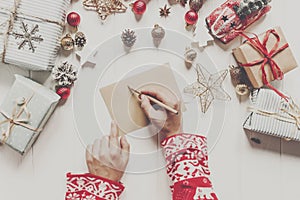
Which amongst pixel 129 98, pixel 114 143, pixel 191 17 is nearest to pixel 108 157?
pixel 114 143

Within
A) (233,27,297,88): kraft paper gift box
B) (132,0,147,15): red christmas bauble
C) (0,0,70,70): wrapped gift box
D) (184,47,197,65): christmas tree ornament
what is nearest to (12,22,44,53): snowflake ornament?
(0,0,70,70): wrapped gift box

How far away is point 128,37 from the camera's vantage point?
1333mm

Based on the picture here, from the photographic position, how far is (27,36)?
1267 millimetres

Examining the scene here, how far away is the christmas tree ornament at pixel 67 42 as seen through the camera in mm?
1310

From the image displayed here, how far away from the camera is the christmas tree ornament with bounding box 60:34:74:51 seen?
1310mm

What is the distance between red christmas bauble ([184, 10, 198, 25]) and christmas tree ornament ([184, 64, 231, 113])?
0.34 feet

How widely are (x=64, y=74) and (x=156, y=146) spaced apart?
0.27 metres

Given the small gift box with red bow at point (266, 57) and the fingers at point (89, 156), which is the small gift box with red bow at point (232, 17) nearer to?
the small gift box with red bow at point (266, 57)

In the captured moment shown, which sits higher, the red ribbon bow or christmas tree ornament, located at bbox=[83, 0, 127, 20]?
christmas tree ornament, located at bbox=[83, 0, 127, 20]

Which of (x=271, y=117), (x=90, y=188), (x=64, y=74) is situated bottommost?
(x=90, y=188)

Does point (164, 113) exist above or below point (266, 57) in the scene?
below

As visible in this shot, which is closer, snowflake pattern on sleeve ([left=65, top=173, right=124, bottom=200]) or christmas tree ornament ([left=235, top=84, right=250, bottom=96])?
snowflake pattern on sleeve ([left=65, top=173, right=124, bottom=200])

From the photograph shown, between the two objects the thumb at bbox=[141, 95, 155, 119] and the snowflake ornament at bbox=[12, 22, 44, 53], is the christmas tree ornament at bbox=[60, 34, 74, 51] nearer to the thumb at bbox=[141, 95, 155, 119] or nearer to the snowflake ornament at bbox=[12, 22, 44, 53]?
the snowflake ornament at bbox=[12, 22, 44, 53]

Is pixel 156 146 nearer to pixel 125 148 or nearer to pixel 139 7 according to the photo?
pixel 125 148
